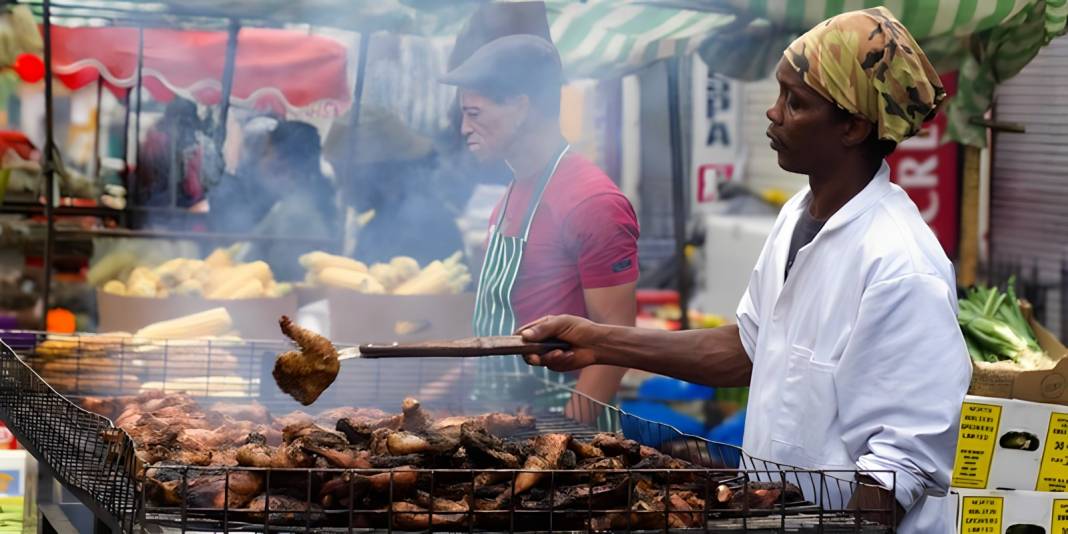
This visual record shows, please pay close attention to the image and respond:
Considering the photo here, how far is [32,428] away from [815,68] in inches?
85.0

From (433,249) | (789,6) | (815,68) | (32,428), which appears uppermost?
(789,6)

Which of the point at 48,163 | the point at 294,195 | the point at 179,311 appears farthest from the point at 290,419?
the point at 294,195

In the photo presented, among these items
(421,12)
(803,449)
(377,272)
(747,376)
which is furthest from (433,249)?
(803,449)

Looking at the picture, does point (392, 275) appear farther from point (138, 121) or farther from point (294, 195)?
point (138, 121)

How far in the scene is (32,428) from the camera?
3227 millimetres

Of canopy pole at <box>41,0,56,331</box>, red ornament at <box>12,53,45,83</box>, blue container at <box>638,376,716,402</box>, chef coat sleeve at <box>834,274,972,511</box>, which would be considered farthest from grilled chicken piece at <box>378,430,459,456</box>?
red ornament at <box>12,53,45,83</box>

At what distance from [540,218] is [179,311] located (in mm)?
2629

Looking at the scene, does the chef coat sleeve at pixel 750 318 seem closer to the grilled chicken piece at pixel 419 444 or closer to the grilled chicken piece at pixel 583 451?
the grilled chicken piece at pixel 583 451

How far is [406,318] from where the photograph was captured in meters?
6.45

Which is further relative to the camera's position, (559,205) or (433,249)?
(433,249)

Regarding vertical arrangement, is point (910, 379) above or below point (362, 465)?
above

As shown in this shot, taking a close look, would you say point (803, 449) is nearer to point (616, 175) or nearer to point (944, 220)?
point (944, 220)

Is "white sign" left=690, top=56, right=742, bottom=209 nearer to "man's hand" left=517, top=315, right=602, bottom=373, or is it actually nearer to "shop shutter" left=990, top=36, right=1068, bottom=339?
"shop shutter" left=990, top=36, right=1068, bottom=339

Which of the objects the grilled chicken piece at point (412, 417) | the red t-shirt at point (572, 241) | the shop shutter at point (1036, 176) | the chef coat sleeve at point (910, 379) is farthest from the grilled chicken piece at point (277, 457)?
the shop shutter at point (1036, 176)
